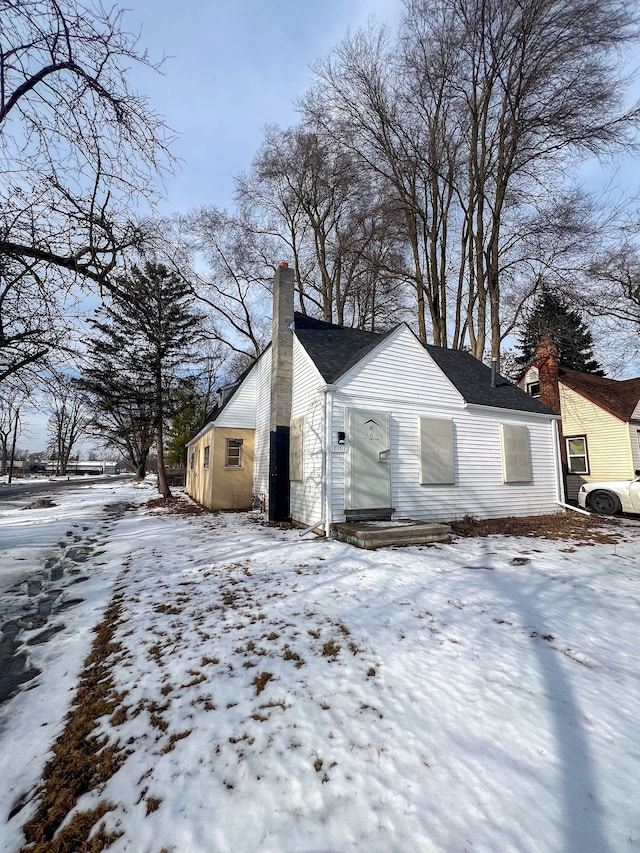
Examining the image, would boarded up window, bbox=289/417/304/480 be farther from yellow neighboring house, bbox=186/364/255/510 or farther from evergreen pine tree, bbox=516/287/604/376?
evergreen pine tree, bbox=516/287/604/376

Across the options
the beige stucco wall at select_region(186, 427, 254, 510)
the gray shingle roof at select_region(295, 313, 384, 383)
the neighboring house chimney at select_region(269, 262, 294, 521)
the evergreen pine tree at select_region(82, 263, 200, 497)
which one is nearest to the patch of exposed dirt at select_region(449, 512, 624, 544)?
the neighboring house chimney at select_region(269, 262, 294, 521)

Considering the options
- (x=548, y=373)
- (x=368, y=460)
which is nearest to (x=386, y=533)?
(x=368, y=460)

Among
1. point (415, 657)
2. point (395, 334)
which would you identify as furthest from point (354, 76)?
point (415, 657)

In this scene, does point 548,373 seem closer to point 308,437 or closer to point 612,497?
point 612,497

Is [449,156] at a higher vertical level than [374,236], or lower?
higher

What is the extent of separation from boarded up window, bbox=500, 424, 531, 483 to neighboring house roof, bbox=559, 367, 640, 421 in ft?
26.2

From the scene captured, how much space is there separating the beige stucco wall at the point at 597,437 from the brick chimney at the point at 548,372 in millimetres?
2324

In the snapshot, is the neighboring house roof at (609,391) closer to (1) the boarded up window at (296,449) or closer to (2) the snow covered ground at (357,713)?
(2) the snow covered ground at (357,713)

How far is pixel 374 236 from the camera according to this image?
17.7 meters

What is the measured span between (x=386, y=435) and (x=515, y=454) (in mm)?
5014

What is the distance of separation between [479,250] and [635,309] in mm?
7731

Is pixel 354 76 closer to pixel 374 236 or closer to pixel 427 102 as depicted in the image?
pixel 427 102

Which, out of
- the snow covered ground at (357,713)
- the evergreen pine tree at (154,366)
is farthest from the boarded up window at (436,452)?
the evergreen pine tree at (154,366)

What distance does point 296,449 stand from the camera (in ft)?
32.4
